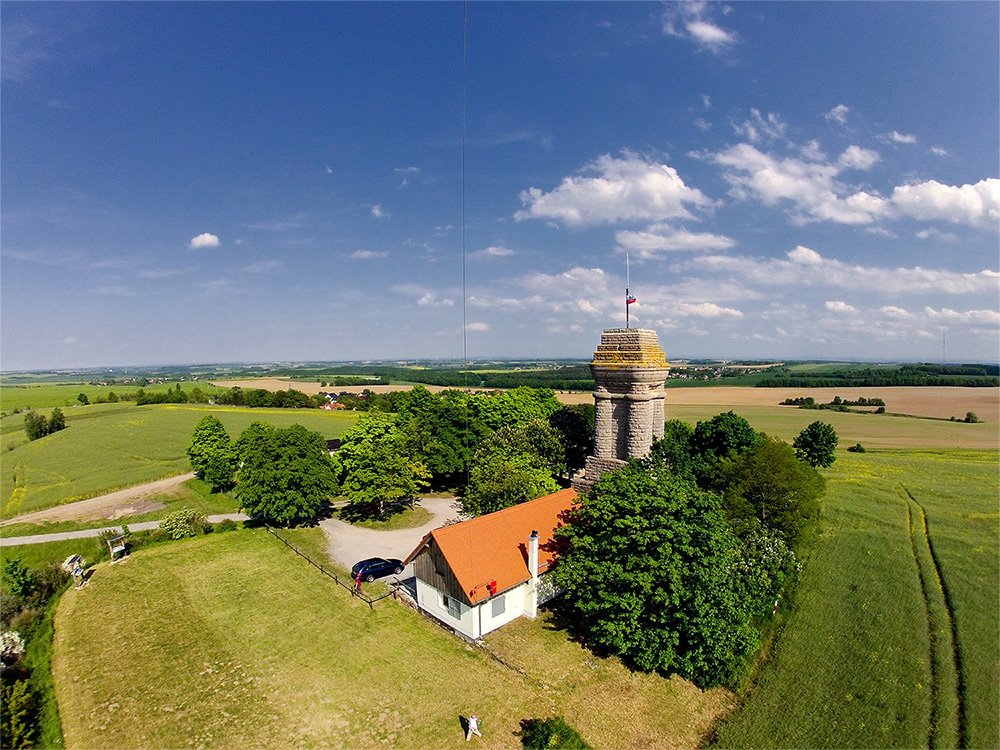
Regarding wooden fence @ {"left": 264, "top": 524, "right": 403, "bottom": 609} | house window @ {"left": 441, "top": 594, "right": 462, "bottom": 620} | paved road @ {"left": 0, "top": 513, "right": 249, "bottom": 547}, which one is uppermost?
house window @ {"left": 441, "top": 594, "right": 462, "bottom": 620}

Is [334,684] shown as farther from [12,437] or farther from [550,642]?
[12,437]

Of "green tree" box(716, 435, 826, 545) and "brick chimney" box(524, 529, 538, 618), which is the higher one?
"green tree" box(716, 435, 826, 545)

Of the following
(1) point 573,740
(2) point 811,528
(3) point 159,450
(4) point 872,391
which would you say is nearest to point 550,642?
(1) point 573,740

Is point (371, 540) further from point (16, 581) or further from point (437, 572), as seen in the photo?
point (16, 581)

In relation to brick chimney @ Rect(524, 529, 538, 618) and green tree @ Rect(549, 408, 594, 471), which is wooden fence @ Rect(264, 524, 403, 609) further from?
green tree @ Rect(549, 408, 594, 471)

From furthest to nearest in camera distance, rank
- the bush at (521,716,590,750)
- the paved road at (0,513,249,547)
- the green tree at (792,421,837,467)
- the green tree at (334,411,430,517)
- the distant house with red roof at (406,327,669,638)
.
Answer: the green tree at (792,421,837,467), the green tree at (334,411,430,517), the paved road at (0,513,249,547), the distant house with red roof at (406,327,669,638), the bush at (521,716,590,750)

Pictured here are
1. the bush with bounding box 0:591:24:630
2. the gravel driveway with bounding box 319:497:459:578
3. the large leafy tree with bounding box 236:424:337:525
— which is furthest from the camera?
the large leafy tree with bounding box 236:424:337:525

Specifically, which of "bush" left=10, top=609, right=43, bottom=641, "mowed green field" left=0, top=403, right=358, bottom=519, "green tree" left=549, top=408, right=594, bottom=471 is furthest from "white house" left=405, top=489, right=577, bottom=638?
"mowed green field" left=0, top=403, right=358, bottom=519
